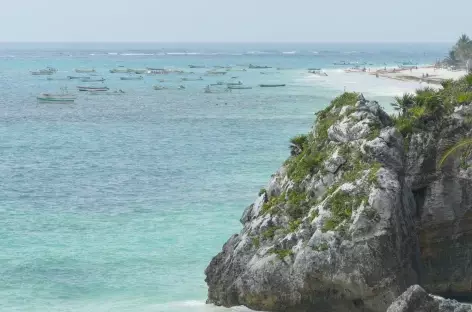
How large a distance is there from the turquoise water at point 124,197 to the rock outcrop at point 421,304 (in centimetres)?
1063

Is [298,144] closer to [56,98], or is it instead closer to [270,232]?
[270,232]

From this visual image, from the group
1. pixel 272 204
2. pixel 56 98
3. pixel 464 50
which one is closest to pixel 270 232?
pixel 272 204

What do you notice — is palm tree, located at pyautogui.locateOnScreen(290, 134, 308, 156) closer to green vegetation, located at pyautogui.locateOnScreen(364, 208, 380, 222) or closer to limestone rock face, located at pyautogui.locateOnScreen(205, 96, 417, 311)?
limestone rock face, located at pyautogui.locateOnScreen(205, 96, 417, 311)

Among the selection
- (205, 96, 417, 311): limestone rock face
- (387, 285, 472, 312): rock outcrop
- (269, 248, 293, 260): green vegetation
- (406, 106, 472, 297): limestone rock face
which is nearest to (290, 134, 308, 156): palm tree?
(205, 96, 417, 311): limestone rock face

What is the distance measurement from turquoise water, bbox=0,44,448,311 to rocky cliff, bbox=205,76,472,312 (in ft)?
9.35

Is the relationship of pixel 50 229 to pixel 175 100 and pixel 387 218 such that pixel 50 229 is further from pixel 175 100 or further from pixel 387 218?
pixel 175 100

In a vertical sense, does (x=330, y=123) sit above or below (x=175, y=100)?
above

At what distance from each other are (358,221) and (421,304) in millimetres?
7379

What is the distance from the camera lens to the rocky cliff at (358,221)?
21516mm

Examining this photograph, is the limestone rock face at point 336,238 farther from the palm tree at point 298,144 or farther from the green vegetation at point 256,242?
the palm tree at point 298,144

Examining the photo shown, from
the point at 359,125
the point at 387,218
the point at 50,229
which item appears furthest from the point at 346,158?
the point at 50,229

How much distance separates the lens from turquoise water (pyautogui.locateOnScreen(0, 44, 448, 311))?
1078 inches

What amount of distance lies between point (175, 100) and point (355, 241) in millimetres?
87529

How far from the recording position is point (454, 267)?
23984mm
